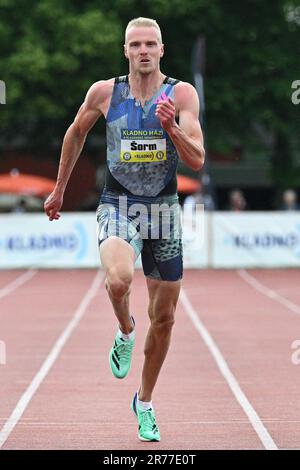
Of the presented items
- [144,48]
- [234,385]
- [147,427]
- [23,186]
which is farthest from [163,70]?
[144,48]

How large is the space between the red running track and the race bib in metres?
1.56

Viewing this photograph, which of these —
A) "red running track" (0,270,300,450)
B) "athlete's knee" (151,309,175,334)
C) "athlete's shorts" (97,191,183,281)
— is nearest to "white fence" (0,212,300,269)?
"red running track" (0,270,300,450)

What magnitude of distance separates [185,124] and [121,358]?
4.56 feet

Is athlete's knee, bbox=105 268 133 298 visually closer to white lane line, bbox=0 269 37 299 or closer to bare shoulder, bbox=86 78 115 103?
bare shoulder, bbox=86 78 115 103

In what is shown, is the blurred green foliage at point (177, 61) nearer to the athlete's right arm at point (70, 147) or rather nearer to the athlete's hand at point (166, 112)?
the athlete's right arm at point (70, 147)

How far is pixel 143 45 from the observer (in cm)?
711

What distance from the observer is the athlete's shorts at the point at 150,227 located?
7.40m

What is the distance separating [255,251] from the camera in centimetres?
3189

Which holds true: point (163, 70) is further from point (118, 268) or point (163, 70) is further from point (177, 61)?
point (118, 268)

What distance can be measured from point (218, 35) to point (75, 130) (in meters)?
39.1

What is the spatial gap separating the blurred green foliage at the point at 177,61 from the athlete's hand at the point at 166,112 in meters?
35.0

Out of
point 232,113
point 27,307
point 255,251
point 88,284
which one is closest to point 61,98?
point 232,113

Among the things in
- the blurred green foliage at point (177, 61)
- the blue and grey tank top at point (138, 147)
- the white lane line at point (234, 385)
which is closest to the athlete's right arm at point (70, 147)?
the blue and grey tank top at point (138, 147)

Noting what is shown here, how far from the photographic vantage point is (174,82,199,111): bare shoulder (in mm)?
7230
